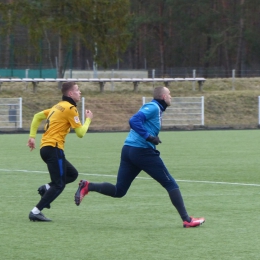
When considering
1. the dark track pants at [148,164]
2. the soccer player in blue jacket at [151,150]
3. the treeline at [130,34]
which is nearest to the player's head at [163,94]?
the soccer player in blue jacket at [151,150]

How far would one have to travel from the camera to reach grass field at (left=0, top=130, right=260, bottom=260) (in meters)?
7.85

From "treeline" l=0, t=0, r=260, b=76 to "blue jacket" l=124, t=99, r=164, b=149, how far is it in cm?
3340

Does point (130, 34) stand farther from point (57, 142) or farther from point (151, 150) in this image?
point (151, 150)

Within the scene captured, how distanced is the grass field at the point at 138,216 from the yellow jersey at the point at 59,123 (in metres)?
0.97

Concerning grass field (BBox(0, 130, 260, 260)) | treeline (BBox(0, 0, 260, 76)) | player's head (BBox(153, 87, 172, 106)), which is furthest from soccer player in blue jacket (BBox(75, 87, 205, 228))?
treeline (BBox(0, 0, 260, 76))

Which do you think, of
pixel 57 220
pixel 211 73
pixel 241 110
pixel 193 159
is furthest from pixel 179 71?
pixel 57 220

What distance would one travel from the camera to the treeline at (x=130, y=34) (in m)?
44.6

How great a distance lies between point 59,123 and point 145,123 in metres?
1.11

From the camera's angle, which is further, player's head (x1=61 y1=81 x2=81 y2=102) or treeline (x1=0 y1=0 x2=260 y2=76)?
treeline (x1=0 y1=0 x2=260 y2=76)

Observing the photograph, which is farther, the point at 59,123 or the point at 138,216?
the point at 138,216

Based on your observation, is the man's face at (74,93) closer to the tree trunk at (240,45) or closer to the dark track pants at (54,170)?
the dark track pants at (54,170)

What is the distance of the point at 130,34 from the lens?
4866 cm

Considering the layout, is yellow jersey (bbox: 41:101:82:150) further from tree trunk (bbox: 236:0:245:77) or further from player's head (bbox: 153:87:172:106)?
tree trunk (bbox: 236:0:245:77)

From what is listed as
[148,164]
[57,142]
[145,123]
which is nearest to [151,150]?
[148,164]
